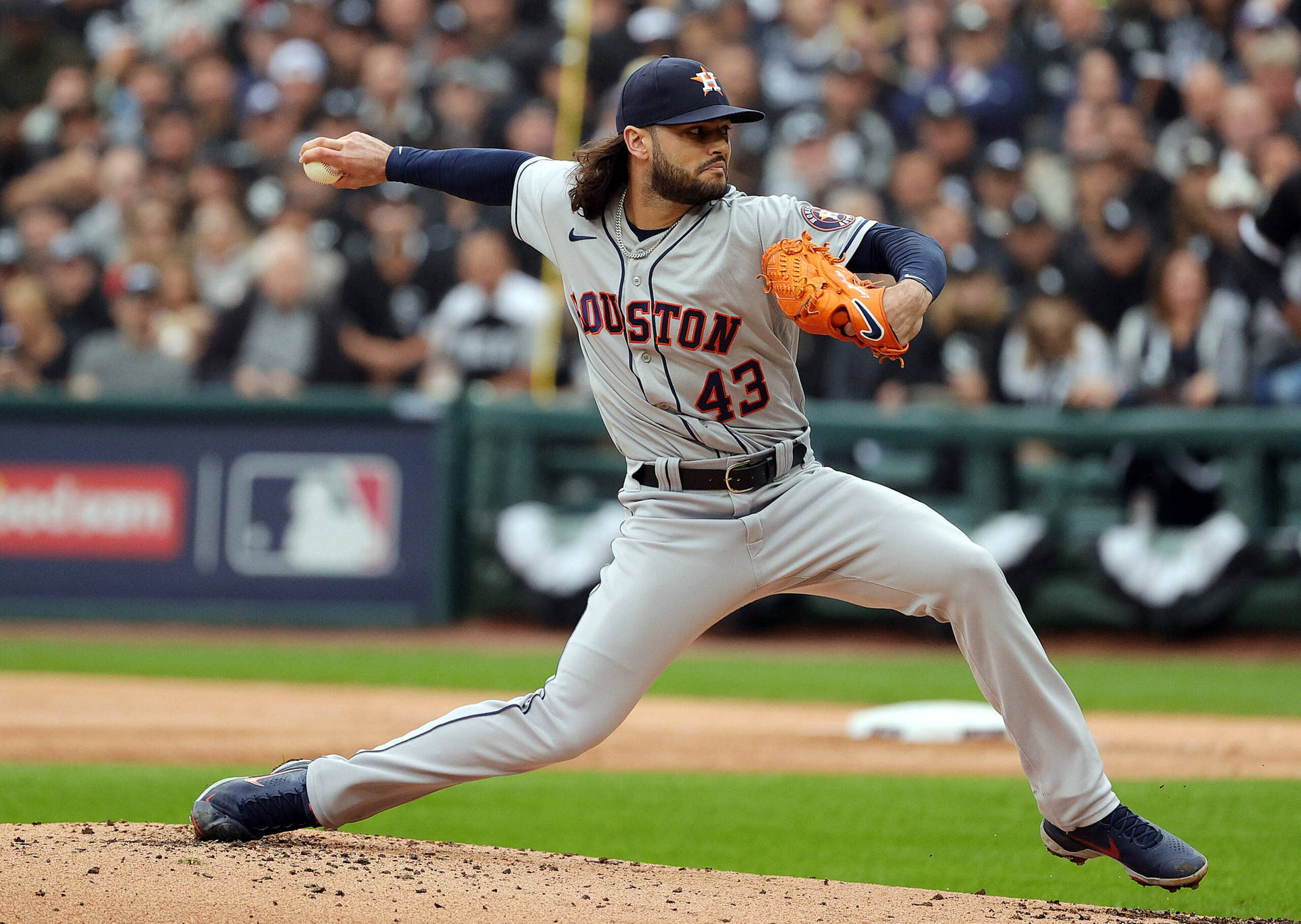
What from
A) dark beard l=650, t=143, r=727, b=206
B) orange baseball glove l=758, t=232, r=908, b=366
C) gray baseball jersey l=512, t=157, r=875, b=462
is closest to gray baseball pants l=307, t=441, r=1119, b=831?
gray baseball jersey l=512, t=157, r=875, b=462

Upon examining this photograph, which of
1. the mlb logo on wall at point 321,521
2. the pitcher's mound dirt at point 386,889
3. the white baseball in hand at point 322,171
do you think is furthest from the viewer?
the mlb logo on wall at point 321,521

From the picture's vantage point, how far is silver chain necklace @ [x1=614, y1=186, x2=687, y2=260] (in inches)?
156

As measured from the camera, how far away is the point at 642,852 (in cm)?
473

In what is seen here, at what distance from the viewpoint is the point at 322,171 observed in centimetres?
416

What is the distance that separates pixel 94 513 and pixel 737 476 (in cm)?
733

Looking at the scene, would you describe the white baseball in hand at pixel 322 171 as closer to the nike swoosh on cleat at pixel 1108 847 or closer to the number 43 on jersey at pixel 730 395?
the number 43 on jersey at pixel 730 395

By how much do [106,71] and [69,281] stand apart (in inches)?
130

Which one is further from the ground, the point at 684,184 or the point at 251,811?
the point at 684,184

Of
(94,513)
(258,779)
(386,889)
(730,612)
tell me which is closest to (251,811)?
(258,779)

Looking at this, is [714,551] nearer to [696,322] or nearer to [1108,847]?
[696,322]

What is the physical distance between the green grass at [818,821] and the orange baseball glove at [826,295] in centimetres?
160

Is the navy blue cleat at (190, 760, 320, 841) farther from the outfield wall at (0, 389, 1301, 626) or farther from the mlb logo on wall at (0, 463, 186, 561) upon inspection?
the mlb logo on wall at (0, 463, 186, 561)

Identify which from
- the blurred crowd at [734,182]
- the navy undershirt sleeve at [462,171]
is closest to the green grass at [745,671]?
the blurred crowd at [734,182]

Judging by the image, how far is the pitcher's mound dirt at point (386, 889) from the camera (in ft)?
11.2
